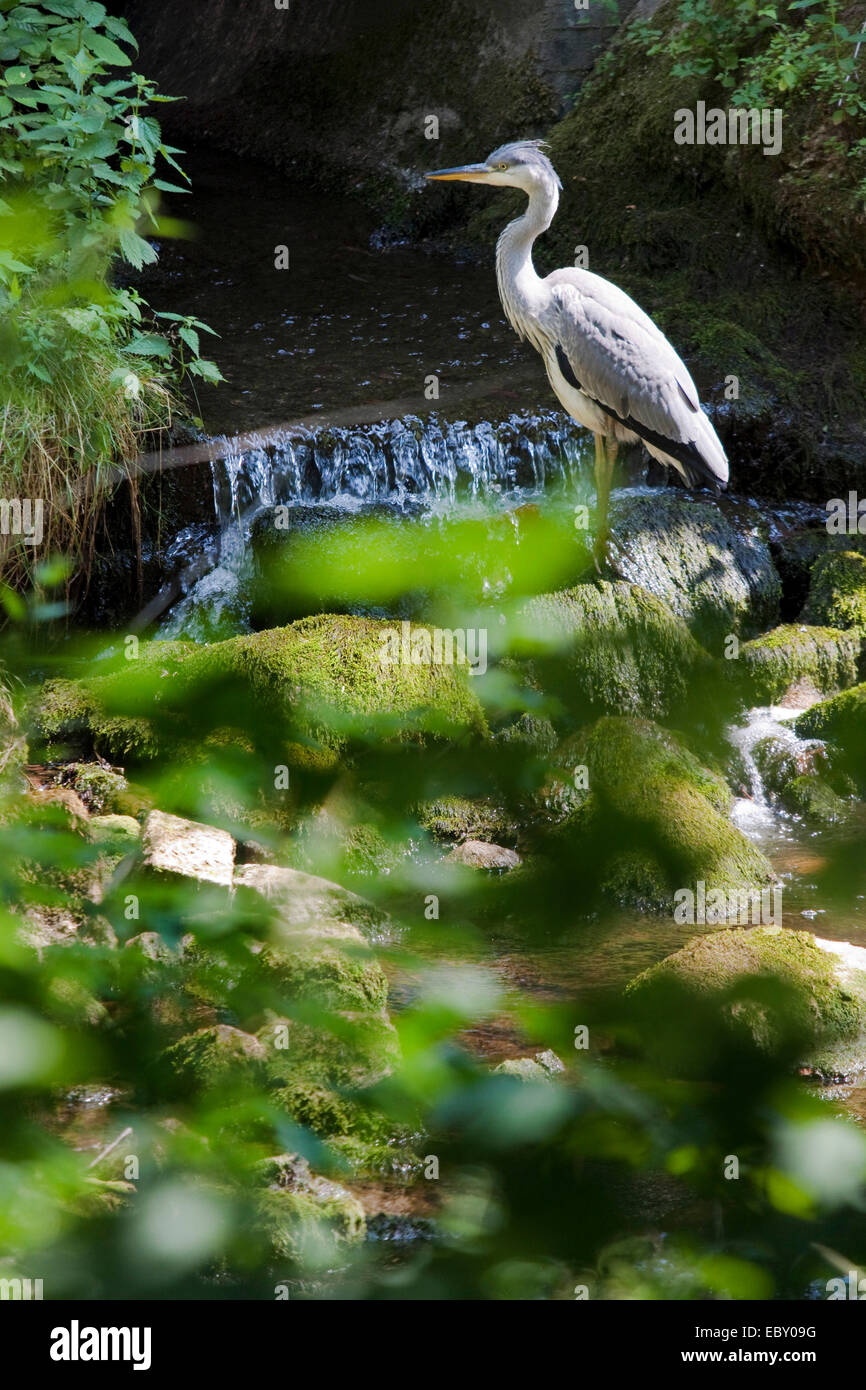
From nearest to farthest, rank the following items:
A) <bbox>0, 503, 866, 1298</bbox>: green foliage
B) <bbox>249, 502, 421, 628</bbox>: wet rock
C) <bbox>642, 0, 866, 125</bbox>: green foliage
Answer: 1. <bbox>0, 503, 866, 1298</bbox>: green foliage
2. <bbox>249, 502, 421, 628</bbox>: wet rock
3. <bbox>642, 0, 866, 125</bbox>: green foliage

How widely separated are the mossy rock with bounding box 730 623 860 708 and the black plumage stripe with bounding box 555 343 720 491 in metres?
0.73

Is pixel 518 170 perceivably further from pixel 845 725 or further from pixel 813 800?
pixel 813 800

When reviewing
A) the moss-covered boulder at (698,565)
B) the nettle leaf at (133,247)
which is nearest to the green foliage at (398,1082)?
the nettle leaf at (133,247)

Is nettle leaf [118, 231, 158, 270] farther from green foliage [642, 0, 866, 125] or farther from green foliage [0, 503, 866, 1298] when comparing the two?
green foliage [642, 0, 866, 125]

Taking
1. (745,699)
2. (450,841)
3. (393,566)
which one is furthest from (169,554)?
(393,566)

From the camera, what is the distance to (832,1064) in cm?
320

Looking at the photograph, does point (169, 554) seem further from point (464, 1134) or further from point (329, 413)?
point (464, 1134)

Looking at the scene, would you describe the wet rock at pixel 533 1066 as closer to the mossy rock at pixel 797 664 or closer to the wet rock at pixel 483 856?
the wet rock at pixel 483 856

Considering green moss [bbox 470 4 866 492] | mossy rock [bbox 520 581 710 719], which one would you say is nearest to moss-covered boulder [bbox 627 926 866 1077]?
mossy rock [bbox 520 581 710 719]

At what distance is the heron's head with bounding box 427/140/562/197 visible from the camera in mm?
5336

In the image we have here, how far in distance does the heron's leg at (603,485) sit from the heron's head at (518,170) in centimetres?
107

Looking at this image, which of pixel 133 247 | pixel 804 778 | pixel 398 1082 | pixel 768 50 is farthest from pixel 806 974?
pixel 768 50

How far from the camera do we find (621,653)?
16.9 ft
